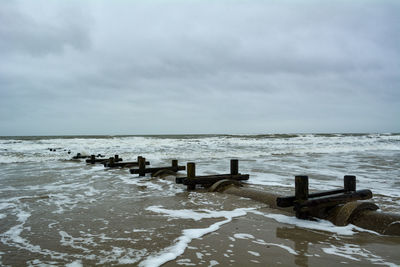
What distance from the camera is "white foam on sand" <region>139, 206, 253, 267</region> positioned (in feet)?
12.6

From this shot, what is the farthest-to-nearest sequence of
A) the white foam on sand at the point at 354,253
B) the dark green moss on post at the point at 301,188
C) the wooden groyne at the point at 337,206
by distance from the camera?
the dark green moss on post at the point at 301,188 < the wooden groyne at the point at 337,206 < the white foam on sand at the point at 354,253

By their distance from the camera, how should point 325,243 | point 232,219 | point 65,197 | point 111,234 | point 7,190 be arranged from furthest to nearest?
point 7,190 < point 65,197 < point 232,219 < point 111,234 < point 325,243

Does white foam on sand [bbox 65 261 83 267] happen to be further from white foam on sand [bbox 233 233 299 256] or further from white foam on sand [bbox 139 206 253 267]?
white foam on sand [bbox 233 233 299 256]

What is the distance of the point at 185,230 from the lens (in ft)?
16.5

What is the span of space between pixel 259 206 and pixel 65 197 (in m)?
4.95

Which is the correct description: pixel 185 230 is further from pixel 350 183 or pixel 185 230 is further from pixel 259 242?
pixel 350 183

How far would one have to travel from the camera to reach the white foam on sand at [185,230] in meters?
3.83

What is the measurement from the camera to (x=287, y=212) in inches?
244

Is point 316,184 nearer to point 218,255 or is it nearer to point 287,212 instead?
point 287,212

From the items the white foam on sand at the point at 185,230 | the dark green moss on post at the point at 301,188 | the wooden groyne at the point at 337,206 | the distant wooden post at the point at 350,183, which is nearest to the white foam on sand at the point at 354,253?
the wooden groyne at the point at 337,206

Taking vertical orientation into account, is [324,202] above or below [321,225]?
above

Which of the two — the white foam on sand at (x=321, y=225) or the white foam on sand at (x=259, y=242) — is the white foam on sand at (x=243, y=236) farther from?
the white foam on sand at (x=321, y=225)

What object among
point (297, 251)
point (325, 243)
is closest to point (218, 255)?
point (297, 251)

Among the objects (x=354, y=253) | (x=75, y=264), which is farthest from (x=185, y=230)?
(x=354, y=253)
